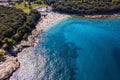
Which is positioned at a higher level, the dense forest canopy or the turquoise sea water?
the dense forest canopy

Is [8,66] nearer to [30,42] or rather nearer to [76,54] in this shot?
[30,42]

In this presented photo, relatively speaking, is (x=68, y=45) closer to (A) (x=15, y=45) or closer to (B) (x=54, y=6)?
(A) (x=15, y=45)

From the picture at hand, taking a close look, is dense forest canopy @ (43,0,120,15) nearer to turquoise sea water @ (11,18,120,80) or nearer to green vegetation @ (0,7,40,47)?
turquoise sea water @ (11,18,120,80)

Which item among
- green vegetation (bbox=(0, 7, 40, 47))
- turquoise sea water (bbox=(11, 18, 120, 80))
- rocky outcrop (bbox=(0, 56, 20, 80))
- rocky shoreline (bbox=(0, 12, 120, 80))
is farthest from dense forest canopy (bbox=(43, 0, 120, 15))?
rocky outcrop (bbox=(0, 56, 20, 80))

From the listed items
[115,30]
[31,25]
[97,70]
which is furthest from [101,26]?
[97,70]

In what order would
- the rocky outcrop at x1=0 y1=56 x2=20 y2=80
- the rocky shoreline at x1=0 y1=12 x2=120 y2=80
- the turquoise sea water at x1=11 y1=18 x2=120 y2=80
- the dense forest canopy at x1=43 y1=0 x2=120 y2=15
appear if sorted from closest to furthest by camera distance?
the rocky outcrop at x1=0 y1=56 x2=20 y2=80 < the turquoise sea water at x1=11 y1=18 x2=120 y2=80 < the rocky shoreline at x1=0 y1=12 x2=120 y2=80 < the dense forest canopy at x1=43 y1=0 x2=120 y2=15
